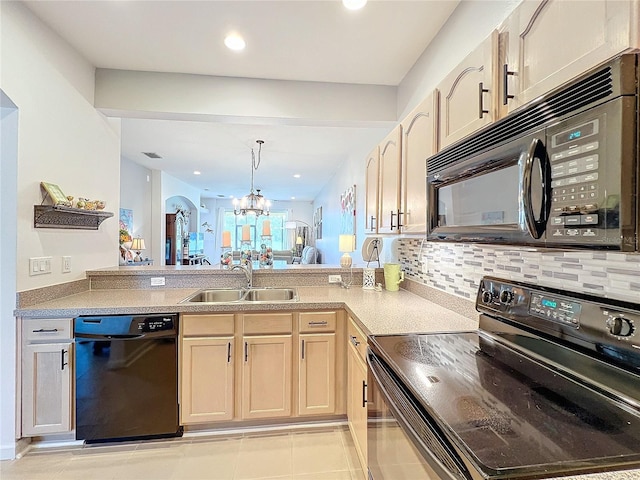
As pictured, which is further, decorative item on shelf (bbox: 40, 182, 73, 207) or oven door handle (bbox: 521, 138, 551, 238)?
decorative item on shelf (bbox: 40, 182, 73, 207)

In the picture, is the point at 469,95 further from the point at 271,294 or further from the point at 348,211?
the point at 348,211

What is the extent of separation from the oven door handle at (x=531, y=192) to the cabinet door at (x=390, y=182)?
106 centimetres

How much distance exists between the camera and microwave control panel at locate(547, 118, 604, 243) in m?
0.67

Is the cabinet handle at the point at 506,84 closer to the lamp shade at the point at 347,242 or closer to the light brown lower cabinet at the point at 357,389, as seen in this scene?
the light brown lower cabinet at the point at 357,389

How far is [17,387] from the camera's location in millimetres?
1873

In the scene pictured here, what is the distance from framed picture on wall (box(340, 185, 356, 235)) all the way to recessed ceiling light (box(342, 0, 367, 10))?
2693mm

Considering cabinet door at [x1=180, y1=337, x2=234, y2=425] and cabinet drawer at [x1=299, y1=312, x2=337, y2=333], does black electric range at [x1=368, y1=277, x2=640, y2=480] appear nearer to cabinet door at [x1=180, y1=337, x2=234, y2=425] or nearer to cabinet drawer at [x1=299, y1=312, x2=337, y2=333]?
cabinet drawer at [x1=299, y1=312, x2=337, y2=333]

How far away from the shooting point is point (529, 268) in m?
1.31

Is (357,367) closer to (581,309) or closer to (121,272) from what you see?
(581,309)

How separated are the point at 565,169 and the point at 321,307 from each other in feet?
5.36

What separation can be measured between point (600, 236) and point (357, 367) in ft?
4.70

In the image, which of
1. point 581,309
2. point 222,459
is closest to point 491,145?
point 581,309

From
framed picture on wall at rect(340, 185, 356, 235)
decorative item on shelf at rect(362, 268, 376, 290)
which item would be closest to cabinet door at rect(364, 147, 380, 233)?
decorative item on shelf at rect(362, 268, 376, 290)

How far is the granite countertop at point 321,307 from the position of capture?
162 cm
